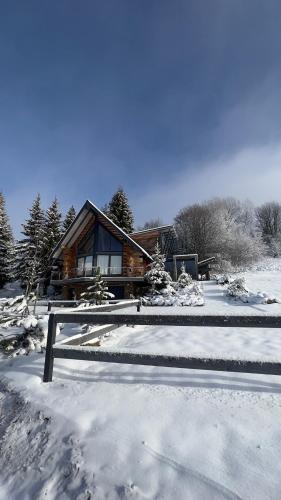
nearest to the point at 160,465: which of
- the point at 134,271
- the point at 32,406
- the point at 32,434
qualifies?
the point at 32,434

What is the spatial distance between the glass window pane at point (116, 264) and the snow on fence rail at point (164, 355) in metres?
18.7

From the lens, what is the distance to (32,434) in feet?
9.13

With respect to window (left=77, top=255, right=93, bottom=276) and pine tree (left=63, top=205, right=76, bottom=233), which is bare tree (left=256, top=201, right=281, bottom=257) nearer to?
pine tree (left=63, top=205, right=76, bottom=233)

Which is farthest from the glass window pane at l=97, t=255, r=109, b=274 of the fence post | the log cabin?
the fence post

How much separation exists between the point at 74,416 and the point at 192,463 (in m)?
1.30

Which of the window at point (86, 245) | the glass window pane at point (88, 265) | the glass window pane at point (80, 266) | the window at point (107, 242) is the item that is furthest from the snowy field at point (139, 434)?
the window at point (86, 245)

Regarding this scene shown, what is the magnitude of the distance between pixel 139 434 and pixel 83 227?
22.1 m

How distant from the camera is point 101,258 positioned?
22.9 metres

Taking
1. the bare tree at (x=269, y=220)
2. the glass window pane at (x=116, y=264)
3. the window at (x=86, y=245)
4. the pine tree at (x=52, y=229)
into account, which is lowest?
the glass window pane at (x=116, y=264)

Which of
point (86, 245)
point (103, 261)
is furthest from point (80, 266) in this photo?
point (103, 261)

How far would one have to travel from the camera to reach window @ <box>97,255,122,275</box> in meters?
22.5

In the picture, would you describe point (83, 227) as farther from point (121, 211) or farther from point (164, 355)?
point (164, 355)

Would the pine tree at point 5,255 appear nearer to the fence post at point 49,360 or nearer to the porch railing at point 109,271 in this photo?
the porch railing at point 109,271

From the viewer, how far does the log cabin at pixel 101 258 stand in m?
21.9
